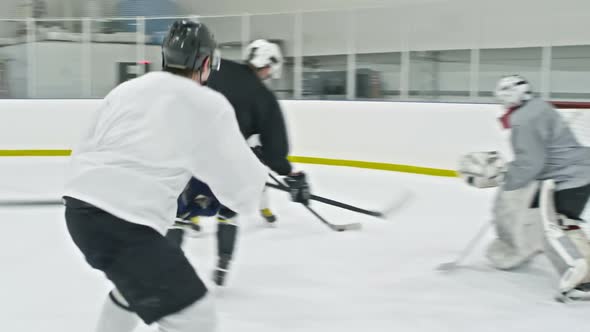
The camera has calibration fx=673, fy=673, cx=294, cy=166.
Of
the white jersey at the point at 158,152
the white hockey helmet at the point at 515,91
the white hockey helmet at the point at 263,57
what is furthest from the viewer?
the white hockey helmet at the point at 263,57

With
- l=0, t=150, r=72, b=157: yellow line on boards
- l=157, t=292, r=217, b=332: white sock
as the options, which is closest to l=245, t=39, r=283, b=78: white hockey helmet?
l=157, t=292, r=217, b=332: white sock

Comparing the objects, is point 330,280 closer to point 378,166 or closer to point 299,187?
point 299,187

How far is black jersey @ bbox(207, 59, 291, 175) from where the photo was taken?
258 centimetres

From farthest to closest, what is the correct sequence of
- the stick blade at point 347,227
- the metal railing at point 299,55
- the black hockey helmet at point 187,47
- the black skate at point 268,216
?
the metal railing at point 299,55 < the black skate at point 268,216 < the stick blade at point 347,227 < the black hockey helmet at point 187,47

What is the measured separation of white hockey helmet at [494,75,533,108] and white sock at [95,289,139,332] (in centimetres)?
184

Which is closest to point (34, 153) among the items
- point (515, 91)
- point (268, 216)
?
point (268, 216)

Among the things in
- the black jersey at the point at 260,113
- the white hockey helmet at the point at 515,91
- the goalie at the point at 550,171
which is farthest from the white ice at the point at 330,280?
the white hockey helmet at the point at 515,91

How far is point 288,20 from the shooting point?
6773 mm

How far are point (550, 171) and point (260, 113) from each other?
114cm

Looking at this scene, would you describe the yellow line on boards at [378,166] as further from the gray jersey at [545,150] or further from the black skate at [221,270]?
the black skate at [221,270]

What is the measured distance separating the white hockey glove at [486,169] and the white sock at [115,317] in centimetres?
175

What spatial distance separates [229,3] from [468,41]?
437cm

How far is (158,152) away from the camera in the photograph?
1.20 metres

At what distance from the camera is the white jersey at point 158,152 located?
1203 mm
